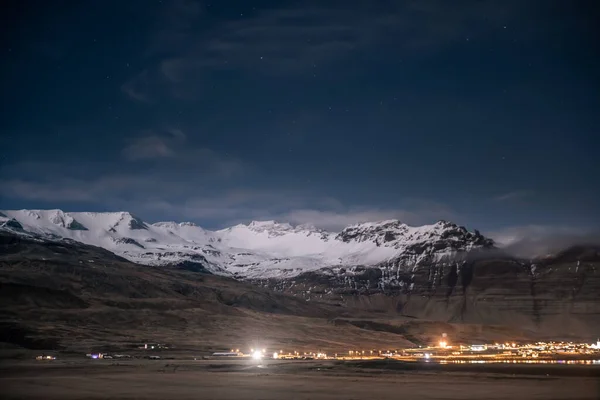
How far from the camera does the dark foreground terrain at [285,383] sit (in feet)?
242

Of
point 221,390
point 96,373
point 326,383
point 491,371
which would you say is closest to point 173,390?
point 221,390

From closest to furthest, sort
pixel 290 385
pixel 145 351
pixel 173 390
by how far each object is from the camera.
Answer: pixel 173 390, pixel 290 385, pixel 145 351

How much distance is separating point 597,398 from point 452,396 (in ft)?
48.4

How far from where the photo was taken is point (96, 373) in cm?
10488

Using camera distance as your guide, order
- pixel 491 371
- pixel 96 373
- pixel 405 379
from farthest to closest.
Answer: pixel 491 371 < pixel 96 373 < pixel 405 379

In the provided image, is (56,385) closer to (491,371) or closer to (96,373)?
(96,373)

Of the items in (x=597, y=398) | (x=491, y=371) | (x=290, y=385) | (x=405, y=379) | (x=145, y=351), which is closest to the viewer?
(x=597, y=398)

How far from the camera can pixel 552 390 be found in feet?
263

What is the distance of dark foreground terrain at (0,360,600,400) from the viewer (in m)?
73.7

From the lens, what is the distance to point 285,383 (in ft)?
290

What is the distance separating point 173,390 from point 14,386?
19.6 m

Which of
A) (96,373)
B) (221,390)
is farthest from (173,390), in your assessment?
(96,373)

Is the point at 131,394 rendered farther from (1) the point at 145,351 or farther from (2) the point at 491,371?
(1) the point at 145,351

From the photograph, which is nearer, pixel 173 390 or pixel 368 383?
pixel 173 390
